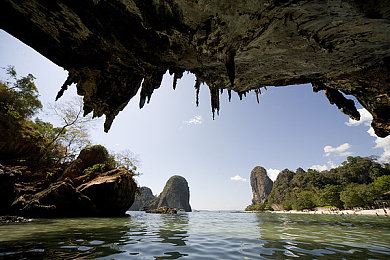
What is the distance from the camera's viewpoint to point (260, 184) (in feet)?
483

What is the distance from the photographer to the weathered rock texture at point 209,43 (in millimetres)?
5438

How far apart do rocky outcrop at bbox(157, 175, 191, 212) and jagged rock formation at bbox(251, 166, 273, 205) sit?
60.7 m

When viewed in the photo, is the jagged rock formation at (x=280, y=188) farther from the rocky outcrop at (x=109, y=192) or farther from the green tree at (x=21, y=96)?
the green tree at (x=21, y=96)

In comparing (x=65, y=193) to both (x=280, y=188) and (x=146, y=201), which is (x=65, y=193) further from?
(x=146, y=201)

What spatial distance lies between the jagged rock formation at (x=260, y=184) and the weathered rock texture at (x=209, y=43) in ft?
474

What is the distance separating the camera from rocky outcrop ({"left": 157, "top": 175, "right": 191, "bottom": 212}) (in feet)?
436

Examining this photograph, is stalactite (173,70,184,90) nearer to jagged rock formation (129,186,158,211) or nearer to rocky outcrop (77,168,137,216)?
rocky outcrop (77,168,137,216)

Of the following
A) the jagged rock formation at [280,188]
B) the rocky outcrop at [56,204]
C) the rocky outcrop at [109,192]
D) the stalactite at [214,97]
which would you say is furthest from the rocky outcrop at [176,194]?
the stalactite at [214,97]

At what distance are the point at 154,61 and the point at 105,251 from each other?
7814 mm

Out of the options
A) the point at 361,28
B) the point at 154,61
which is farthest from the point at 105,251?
the point at 361,28

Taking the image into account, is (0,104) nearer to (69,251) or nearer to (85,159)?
(85,159)

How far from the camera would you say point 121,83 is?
9594mm

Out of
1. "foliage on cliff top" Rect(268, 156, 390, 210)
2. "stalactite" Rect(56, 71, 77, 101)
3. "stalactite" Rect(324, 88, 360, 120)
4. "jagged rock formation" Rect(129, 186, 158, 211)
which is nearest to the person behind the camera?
Answer: "stalactite" Rect(56, 71, 77, 101)

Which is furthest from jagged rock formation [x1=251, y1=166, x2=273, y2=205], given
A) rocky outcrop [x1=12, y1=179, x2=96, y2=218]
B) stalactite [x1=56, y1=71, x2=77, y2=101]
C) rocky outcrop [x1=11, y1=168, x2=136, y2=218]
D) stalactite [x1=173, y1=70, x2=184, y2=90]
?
stalactite [x1=56, y1=71, x2=77, y2=101]
